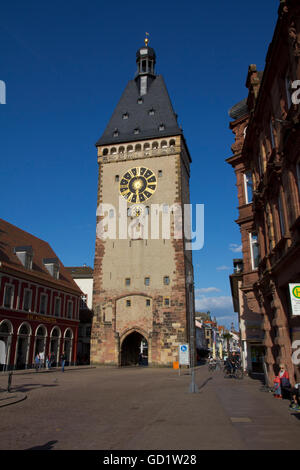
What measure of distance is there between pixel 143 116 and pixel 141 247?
695 inches

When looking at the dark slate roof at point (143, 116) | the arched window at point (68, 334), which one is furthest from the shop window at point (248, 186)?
the arched window at point (68, 334)

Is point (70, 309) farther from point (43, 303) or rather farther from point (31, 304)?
point (31, 304)

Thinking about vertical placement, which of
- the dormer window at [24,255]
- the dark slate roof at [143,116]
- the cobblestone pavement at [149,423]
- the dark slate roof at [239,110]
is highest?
the dark slate roof at [143,116]

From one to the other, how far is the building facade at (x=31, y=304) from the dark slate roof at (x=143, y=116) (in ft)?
53.3

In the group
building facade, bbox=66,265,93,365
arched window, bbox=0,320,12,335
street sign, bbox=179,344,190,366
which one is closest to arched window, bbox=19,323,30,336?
arched window, bbox=0,320,12,335

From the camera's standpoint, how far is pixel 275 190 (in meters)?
15.2

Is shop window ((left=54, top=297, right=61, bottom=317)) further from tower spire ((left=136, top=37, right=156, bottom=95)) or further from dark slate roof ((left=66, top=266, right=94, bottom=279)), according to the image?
tower spire ((left=136, top=37, right=156, bottom=95))

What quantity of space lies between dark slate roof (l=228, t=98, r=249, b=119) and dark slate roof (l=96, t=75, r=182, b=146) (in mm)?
20914

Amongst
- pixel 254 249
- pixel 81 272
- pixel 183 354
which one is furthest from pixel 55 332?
pixel 254 249

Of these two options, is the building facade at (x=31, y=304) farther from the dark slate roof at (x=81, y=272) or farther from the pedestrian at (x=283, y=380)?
the pedestrian at (x=283, y=380)

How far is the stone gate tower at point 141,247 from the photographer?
129 ft

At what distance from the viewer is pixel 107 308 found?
41.2 metres

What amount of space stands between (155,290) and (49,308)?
35.9 ft
